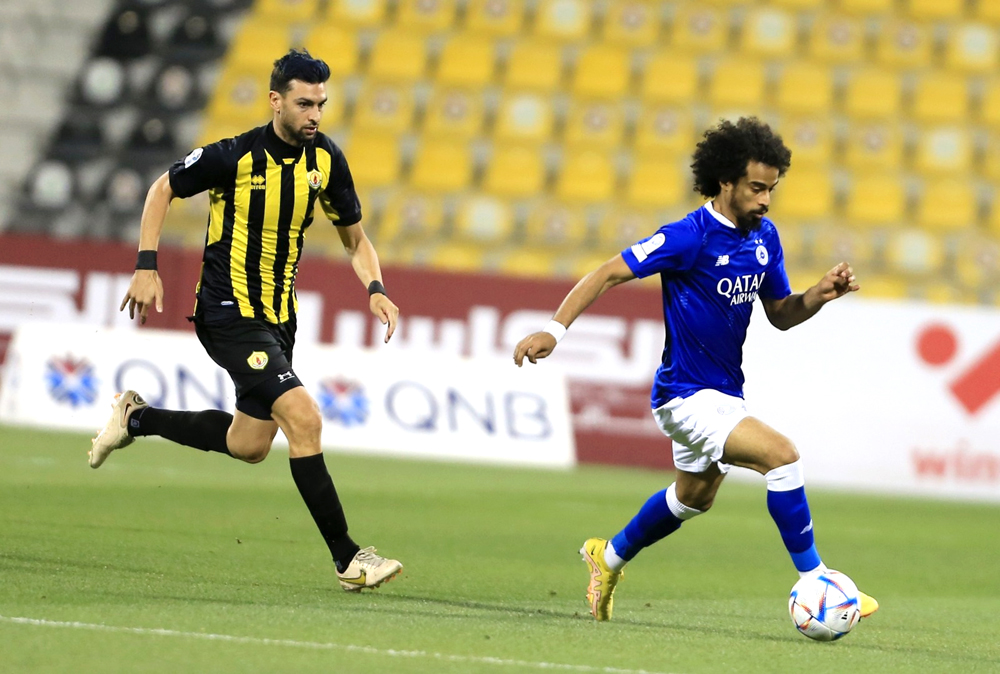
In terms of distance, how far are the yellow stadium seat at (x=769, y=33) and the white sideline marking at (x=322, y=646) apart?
15855mm

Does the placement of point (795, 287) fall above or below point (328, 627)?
above

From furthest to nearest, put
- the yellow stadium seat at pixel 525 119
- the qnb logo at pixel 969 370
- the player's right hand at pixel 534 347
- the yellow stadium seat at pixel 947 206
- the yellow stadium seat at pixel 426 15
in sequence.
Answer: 1. the yellow stadium seat at pixel 426 15
2. the yellow stadium seat at pixel 525 119
3. the yellow stadium seat at pixel 947 206
4. the qnb logo at pixel 969 370
5. the player's right hand at pixel 534 347

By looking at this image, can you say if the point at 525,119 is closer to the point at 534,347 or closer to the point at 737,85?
the point at 737,85

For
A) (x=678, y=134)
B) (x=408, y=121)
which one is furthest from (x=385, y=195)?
(x=678, y=134)

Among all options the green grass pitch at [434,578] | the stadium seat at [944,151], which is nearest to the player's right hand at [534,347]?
the green grass pitch at [434,578]

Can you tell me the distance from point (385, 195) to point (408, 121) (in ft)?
4.75

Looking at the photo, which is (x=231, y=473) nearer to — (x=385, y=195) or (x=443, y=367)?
(x=443, y=367)

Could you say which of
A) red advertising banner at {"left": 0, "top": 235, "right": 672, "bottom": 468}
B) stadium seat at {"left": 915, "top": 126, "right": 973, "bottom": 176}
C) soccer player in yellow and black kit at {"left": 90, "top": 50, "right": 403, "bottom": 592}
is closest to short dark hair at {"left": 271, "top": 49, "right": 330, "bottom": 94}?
soccer player in yellow and black kit at {"left": 90, "top": 50, "right": 403, "bottom": 592}

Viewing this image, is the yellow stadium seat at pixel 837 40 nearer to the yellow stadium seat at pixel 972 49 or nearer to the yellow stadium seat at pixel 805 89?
the yellow stadium seat at pixel 805 89

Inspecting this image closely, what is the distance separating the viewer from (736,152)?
6.43 meters

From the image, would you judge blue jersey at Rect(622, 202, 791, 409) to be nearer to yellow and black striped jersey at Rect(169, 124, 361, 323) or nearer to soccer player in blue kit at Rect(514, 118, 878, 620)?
soccer player in blue kit at Rect(514, 118, 878, 620)

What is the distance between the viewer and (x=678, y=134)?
62.2 ft

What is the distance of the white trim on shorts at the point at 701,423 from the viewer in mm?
6223

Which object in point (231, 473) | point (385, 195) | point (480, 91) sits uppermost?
point (480, 91)
